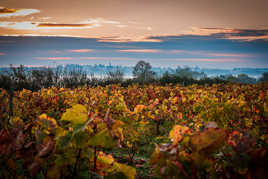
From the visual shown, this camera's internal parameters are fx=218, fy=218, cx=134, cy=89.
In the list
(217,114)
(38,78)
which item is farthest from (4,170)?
(38,78)

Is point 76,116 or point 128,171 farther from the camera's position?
point 128,171

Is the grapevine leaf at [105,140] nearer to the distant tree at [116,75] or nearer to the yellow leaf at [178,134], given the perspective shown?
the yellow leaf at [178,134]

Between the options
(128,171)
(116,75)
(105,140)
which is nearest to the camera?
(105,140)

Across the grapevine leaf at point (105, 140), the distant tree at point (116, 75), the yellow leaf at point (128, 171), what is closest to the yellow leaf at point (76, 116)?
the grapevine leaf at point (105, 140)

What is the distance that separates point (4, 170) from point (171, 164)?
1207mm

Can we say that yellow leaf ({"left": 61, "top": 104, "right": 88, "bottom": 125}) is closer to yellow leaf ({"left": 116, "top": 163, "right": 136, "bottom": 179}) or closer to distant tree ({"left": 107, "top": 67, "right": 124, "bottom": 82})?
yellow leaf ({"left": 116, "top": 163, "right": 136, "bottom": 179})

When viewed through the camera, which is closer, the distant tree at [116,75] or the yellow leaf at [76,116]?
the yellow leaf at [76,116]

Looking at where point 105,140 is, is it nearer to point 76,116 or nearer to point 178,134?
point 76,116

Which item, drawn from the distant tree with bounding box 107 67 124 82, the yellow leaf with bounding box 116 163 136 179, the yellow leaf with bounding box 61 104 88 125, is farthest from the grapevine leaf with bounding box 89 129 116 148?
the distant tree with bounding box 107 67 124 82

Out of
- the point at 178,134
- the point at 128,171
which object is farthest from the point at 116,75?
the point at 178,134

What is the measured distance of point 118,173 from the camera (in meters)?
1.34

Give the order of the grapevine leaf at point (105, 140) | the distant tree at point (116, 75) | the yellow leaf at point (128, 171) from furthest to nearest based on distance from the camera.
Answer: the distant tree at point (116, 75), the yellow leaf at point (128, 171), the grapevine leaf at point (105, 140)

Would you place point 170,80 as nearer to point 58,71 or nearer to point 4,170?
point 58,71

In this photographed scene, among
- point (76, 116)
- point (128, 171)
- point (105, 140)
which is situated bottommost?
point (128, 171)
